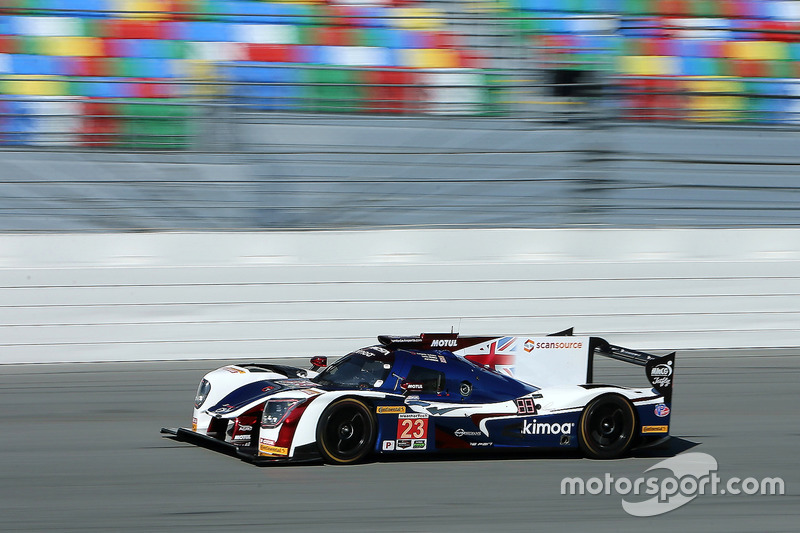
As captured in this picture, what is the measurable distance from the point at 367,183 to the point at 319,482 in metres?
4.83

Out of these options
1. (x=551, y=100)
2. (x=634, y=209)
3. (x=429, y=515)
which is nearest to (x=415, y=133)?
(x=551, y=100)

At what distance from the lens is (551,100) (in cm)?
1007

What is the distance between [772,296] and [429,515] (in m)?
6.03

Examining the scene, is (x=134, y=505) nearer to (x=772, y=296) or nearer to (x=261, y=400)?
(x=261, y=400)

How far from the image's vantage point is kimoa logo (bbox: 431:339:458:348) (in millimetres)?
5769

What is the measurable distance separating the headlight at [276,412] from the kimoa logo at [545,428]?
52.7 inches

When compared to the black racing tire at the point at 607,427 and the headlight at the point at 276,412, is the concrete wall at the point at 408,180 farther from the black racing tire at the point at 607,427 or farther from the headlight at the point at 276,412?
the headlight at the point at 276,412

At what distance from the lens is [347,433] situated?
16.9 ft

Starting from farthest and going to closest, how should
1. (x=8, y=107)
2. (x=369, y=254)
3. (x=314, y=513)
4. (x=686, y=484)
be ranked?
(x=8, y=107), (x=369, y=254), (x=686, y=484), (x=314, y=513)

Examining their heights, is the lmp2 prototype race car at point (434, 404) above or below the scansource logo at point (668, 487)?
above

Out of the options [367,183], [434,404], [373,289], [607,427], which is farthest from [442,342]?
[367,183]

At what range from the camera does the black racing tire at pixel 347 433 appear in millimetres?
5066

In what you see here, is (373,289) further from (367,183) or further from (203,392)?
(203,392)

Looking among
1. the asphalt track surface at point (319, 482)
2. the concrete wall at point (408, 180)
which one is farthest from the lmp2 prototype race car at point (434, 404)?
the concrete wall at point (408, 180)
